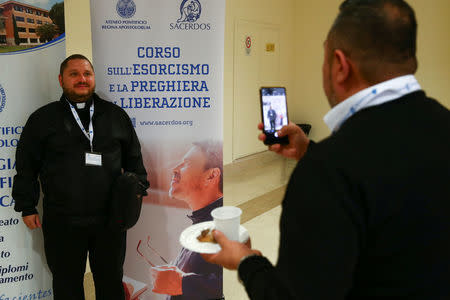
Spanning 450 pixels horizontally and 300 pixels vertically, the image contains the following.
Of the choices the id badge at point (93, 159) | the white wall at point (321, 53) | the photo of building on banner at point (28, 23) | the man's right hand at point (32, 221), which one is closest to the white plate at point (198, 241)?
the id badge at point (93, 159)

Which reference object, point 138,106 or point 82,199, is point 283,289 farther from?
point 138,106

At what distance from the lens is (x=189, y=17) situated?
238 centimetres

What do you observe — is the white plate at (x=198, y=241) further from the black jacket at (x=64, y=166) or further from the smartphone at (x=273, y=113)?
the black jacket at (x=64, y=166)

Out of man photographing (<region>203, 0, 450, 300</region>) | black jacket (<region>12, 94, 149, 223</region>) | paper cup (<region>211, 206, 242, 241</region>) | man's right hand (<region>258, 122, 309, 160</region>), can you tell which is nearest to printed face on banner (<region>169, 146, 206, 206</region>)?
black jacket (<region>12, 94, 149, 223</region>)

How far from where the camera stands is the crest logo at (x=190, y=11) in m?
2.37

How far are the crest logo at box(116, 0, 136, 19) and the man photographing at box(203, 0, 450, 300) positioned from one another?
5.88 feet

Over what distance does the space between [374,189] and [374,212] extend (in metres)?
0.04

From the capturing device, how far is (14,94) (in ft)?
7.04

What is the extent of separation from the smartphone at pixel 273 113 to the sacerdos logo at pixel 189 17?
90cm

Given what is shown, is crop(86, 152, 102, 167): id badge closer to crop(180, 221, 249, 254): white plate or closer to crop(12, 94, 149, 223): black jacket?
crop(12, 94, 149, 223): black jacket

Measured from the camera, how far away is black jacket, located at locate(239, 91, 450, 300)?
715 mm

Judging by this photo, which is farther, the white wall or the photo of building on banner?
the white wall

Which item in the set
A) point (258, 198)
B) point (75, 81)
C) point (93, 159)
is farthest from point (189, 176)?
point (258, 198)

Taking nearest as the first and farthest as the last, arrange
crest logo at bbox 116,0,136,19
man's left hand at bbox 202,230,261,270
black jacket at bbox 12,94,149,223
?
man's left hand at bbox 202,230,261,270, black jacket at bbox 12,94,149,223, crest logo at bbox 116,0,136,19
